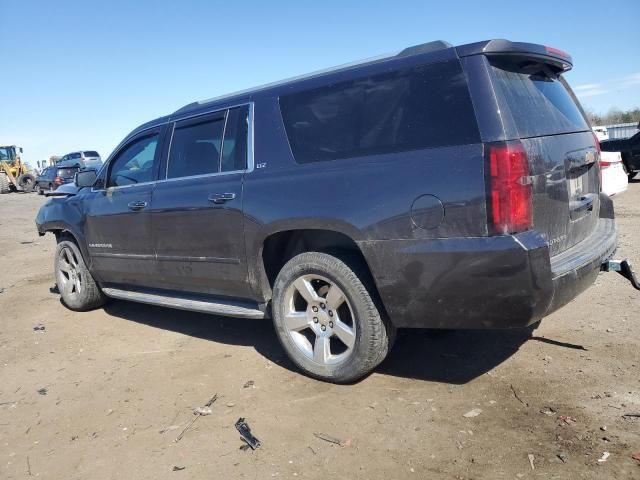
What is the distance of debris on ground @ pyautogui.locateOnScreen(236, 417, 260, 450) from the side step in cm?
96

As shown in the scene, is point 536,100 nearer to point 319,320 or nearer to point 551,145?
point 551,145

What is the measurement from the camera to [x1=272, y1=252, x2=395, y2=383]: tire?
348 cm

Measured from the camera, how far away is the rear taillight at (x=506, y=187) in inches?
113

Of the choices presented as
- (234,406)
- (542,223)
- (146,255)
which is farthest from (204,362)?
(542,223)

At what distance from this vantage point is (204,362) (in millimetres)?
4406

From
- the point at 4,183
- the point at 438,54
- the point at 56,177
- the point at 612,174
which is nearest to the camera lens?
the point at 438,54

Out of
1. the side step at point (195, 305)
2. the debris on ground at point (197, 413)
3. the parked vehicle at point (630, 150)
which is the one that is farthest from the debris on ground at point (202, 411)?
the parked vehicle at point (630, 150)

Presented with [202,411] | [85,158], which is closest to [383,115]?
[202,411]

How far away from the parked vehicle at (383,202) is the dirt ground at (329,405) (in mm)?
424

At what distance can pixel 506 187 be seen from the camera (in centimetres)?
289

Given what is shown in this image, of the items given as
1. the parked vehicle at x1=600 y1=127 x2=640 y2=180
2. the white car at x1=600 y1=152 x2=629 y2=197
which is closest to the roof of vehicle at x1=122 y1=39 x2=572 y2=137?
the white car at x1=600 y1=152 x2=629 y2=197

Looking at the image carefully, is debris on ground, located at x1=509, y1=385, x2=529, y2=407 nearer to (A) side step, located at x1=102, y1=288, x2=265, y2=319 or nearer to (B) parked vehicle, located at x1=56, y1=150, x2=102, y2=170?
(A) side step, located at x1=102, y1=288, x2=265, y2=319

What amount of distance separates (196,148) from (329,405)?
238 centimetres

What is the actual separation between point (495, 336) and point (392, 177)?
1944 mm
